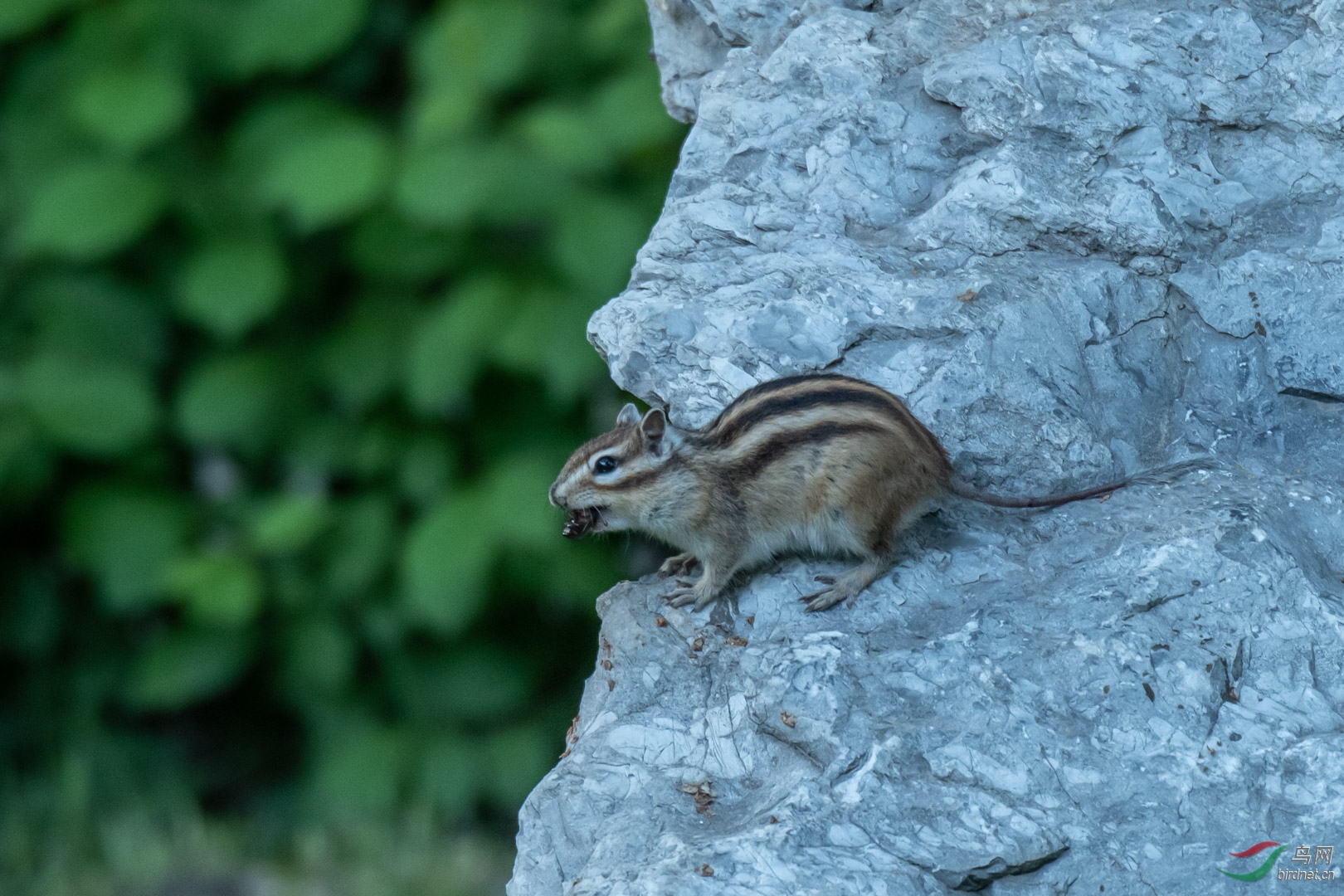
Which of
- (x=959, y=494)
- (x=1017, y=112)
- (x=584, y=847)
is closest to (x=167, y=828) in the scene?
(x=584, y=847)

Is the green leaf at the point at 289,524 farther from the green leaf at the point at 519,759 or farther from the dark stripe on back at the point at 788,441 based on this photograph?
the dark stripe on back at the point at 788,441

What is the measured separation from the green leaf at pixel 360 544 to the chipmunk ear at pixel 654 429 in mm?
2517

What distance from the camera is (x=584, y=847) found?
288cm

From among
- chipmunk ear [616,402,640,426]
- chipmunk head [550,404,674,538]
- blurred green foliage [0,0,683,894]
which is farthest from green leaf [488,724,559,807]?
chipmunk ear [616,402,640,426]

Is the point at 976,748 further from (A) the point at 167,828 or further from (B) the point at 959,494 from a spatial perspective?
(A) the point at 167,828

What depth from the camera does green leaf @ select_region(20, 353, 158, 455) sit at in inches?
218

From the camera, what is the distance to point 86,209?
17.6 feet

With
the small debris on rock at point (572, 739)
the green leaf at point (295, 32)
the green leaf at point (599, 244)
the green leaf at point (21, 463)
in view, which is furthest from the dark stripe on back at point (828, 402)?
the green leaf at point (21, 463)

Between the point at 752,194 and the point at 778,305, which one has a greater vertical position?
the point at 752,194

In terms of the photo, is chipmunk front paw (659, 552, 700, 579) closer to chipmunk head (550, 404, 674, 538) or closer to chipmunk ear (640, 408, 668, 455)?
chipmunk head (550, 404, 674, 538)

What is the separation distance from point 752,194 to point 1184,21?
129 centimetres

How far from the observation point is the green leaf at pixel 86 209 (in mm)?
5316

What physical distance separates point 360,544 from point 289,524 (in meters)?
0.32

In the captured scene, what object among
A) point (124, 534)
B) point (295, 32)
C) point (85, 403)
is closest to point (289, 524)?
point (124, 534)
